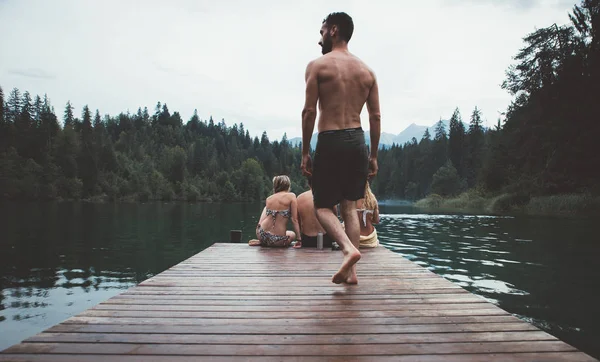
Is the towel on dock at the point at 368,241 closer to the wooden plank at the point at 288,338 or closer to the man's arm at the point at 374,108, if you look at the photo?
the man's arm at the point at 374,108

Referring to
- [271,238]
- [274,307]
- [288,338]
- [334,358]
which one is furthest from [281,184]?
[334,358]

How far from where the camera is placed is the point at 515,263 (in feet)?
36.5

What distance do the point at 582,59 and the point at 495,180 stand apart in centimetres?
2040

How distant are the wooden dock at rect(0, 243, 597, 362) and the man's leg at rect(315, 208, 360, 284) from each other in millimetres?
171

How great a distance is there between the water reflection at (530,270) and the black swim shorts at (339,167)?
397 centimetres

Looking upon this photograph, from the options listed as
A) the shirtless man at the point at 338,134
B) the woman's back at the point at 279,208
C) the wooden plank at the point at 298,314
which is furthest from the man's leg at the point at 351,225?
the woman's back at the point at 279,208

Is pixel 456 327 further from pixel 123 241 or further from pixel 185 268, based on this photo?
pixel 123 241

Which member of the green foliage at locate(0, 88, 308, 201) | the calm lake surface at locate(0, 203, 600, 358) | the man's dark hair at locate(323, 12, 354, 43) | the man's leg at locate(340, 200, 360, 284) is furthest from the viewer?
the green foliage at locate(0, 88, 308, 201)

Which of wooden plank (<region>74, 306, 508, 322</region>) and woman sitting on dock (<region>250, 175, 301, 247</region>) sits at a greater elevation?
woman sitting on dock (<region>250, 175, 301, 247</region>)

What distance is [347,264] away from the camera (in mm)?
3850

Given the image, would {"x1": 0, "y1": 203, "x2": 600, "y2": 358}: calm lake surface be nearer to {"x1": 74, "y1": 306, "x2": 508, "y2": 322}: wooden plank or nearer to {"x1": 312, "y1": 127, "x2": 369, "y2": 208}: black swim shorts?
{"x1": 74, "y1": 306, "x2": 508, "y2": 322}: wooden plank

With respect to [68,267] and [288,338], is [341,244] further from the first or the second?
[68,267]

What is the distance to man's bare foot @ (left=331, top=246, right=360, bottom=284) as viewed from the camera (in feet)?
12.5

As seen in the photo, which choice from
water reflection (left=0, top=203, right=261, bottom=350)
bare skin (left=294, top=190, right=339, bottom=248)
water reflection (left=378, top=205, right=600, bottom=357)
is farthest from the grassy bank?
bare skin (left=294, top=190, right=339, bottom=248)
